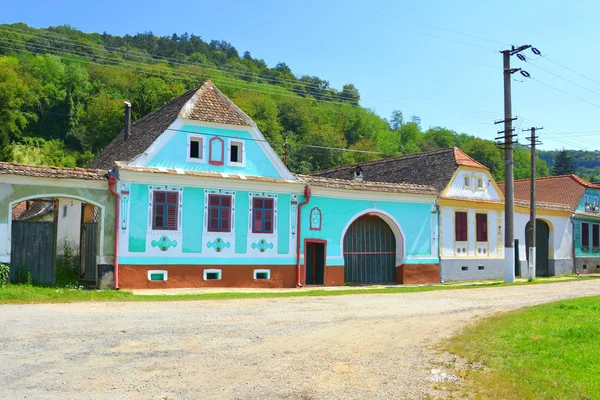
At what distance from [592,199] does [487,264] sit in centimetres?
1442

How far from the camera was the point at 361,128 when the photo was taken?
79.7 meters

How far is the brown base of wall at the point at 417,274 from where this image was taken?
2683 cm

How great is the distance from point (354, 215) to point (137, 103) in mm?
30655

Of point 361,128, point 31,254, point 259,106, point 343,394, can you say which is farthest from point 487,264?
point 361,128

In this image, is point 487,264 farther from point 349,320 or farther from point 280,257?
point 349,320

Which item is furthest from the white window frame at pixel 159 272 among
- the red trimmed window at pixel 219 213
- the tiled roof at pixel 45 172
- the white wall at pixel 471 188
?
the white wall at pixel 471 188

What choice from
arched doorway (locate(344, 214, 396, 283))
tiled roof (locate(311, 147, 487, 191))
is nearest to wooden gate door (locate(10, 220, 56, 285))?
arched doorway (locate(344, 214, 396, 283))

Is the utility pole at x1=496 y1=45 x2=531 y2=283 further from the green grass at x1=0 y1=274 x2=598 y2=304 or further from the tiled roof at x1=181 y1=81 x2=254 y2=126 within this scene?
the tiled roof at x1=181 y1=81 x2=254 y2=126

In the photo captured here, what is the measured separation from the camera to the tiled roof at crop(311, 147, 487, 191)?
30.0 meters

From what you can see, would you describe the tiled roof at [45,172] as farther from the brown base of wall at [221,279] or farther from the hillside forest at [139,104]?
the hillside forest at [139,104]

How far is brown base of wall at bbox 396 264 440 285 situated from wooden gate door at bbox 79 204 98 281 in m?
13.3

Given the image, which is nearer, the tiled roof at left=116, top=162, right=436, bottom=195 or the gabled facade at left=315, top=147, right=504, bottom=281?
the tiled roof at left=116, top=162, right=436, bottom=195

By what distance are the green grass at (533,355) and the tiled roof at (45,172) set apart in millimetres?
13084

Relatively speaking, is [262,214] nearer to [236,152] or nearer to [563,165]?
[236,152]
